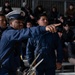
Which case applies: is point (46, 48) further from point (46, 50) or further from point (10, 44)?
point (10, 44)

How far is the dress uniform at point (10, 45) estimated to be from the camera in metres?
4.50

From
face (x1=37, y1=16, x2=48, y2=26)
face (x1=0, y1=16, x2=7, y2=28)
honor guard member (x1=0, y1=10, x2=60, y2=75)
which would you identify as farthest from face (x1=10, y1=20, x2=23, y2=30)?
face (x1=37, y1=16, x2=48, y2=26)

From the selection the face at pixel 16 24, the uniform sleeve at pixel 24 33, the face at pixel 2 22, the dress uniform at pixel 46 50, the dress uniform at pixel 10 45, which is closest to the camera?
the uniform sleeve at pixel 24 33

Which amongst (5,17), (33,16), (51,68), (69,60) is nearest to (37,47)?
(51,68)

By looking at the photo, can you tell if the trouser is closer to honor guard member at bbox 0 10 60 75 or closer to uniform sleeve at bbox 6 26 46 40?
honor guard member at bbox 0 10 60 75

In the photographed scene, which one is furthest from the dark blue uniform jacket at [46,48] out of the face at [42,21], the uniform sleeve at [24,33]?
the uniform sleeve at [24,33]

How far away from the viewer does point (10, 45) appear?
4.89m

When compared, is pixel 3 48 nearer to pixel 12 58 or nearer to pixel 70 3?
pixel 12 58

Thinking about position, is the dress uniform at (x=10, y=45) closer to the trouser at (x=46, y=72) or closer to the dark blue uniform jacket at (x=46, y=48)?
the dark blue uniform jacket at (x=46, y=48)

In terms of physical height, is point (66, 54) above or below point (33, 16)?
below

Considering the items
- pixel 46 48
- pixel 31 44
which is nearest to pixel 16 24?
pixel 46 48

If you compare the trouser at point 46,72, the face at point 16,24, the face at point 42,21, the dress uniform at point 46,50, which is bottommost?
the trouser at point 46,72

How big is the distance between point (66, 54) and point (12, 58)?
5699mm

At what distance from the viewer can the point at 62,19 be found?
1420 cm
